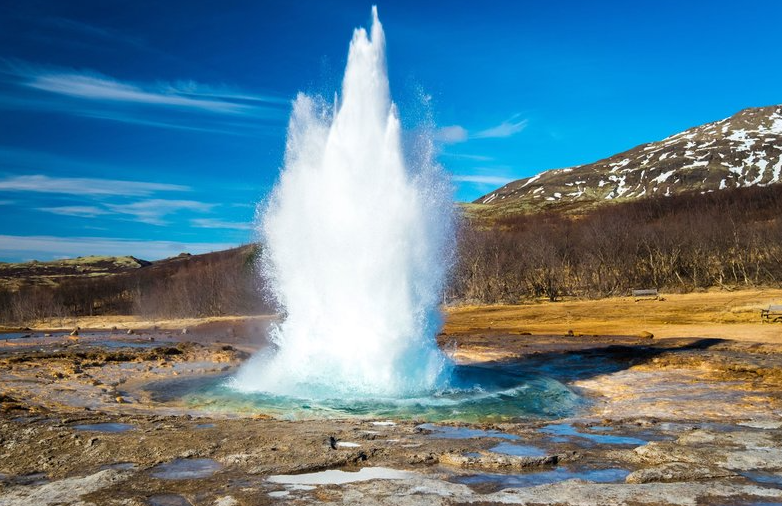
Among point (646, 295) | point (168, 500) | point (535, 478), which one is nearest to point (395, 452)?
point (535, 478)

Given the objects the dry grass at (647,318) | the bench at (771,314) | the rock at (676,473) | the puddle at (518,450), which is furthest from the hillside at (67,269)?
the rock at (676,473)

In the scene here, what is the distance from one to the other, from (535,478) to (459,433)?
9.43 ft

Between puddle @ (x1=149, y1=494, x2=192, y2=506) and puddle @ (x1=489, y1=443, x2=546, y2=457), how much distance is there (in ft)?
14.1

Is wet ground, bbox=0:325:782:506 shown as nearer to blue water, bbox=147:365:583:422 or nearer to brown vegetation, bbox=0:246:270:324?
blue water, bbox=147:365:583:422

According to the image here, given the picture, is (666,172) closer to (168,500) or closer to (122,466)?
(122,466)

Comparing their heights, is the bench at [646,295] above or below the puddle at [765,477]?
above

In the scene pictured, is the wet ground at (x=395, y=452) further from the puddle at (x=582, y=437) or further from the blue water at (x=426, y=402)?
the blue water at (x=426, y=402)

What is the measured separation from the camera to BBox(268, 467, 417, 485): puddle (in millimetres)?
6980

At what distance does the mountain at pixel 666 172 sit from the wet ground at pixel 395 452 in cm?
11075

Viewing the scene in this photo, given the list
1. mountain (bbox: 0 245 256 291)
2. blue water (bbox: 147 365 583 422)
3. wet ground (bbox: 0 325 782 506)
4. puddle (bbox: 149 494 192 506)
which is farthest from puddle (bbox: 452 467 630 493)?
mountain (bbox: 0 245 256 291)

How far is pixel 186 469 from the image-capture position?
743 centimetres

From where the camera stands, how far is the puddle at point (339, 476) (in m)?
6.98

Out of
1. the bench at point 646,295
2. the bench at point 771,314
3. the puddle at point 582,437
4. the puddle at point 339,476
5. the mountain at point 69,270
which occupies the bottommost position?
the bench at point 771,314

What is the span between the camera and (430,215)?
16.5 m
